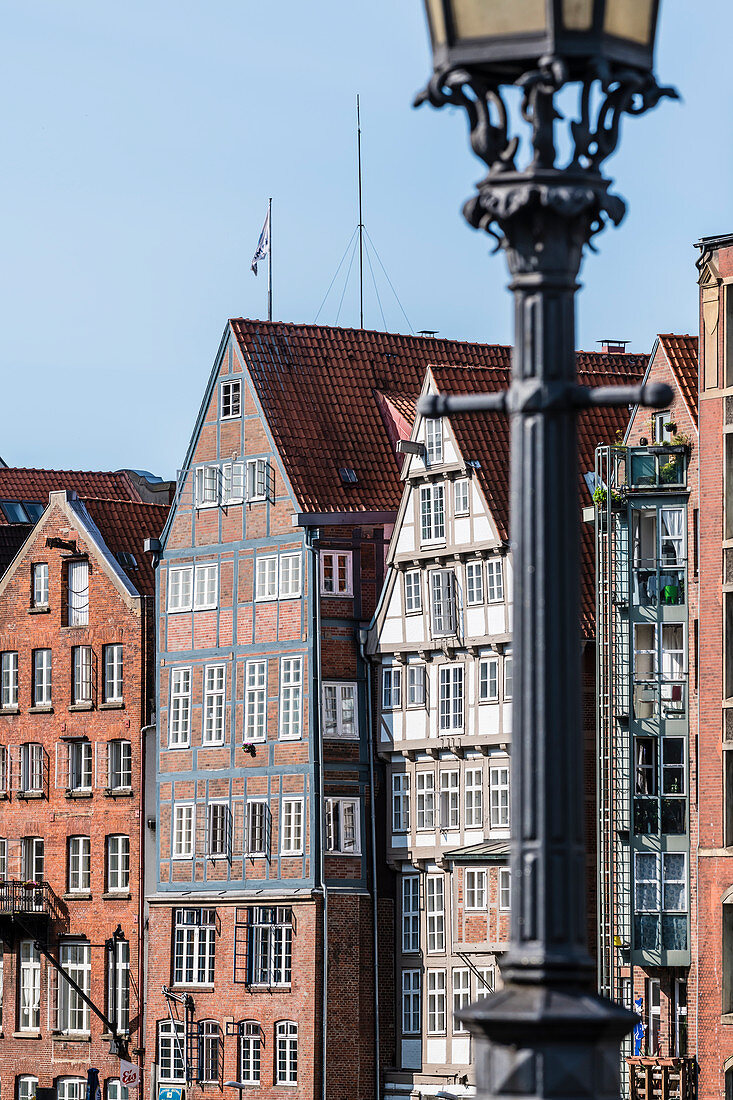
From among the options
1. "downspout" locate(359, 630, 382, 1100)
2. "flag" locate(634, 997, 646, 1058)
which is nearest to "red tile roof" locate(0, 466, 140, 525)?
"downspout" locate(359, 630, 382, 1100)

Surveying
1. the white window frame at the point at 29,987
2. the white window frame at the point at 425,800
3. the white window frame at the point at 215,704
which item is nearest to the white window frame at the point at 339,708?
the white window frame at the point at 425,800

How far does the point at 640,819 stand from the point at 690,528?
692 centimetres

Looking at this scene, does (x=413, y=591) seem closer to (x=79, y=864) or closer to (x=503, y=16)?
(x=79, y=864)

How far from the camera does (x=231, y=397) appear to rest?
6981cm

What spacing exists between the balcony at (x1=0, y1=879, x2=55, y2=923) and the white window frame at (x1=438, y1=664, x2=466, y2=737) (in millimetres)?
17222

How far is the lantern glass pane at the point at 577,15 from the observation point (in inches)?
357

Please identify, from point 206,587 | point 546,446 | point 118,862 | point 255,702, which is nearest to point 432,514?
point 255,702

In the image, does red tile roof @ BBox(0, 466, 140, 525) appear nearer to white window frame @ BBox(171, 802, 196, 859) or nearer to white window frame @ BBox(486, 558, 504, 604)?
white window frame @ BBox(171, 802, 196, 859)

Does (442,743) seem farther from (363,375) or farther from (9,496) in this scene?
(9,496)

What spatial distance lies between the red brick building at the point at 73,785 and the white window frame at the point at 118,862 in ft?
0.14

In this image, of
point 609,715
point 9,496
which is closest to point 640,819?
point 609,715

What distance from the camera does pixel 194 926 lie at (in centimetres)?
6944

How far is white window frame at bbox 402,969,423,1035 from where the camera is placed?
63.8 metres

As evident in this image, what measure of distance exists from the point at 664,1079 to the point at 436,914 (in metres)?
10.6
